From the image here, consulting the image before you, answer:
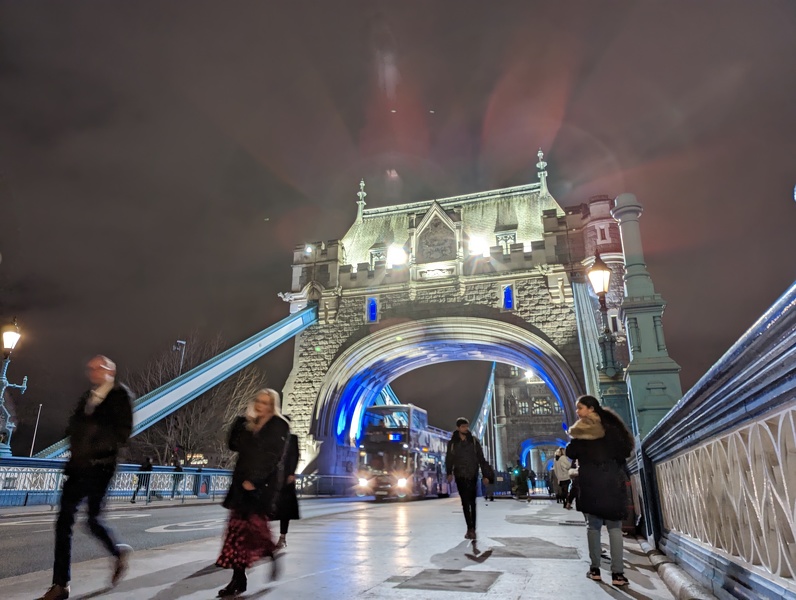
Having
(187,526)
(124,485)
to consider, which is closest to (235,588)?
(187,526)

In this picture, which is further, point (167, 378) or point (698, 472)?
point (167, 378)

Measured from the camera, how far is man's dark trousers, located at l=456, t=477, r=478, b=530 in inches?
230

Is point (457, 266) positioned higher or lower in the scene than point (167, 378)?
higher

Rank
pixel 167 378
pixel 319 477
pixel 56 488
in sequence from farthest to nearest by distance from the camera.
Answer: pixel 167 378, pixel 319 477, pixel 56 488

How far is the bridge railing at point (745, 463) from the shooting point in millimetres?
1707

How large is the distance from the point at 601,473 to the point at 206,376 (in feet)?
59.6

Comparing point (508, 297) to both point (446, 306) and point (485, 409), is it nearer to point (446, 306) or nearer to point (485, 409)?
point (446, 306)

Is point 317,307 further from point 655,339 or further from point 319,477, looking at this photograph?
point 655,339

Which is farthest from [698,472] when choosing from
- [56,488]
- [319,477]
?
[319,477]

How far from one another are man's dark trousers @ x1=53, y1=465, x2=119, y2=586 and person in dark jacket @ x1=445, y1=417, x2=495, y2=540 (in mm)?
3754

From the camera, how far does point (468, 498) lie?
598 cm

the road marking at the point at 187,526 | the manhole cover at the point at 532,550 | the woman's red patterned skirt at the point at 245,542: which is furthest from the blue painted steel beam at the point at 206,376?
the woman's red patterned skirt at the point at 245,542

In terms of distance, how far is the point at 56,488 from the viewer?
10867 mm

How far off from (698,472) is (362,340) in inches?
780
